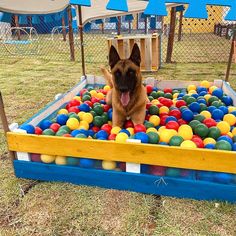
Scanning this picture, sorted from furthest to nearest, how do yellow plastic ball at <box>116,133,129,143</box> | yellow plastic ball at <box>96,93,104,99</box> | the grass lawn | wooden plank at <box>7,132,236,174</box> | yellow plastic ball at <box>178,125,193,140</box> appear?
yellow plastic ball at <box>96,93,104,99</box>, yellow plastic ball at <box>178,125,193,140</box>, yellow plastic ball at <box>116,133,129,143</box>, wooden plank at <box>7,132,236,174</box>, the grass lawn

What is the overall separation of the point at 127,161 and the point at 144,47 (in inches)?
213

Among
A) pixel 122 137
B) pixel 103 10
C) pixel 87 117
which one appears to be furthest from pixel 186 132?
pixel 103 10

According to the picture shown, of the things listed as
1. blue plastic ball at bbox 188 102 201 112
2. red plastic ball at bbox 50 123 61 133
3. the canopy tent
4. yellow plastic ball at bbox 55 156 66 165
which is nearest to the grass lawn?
yellow plastic ball at bbox 55 156 66 165

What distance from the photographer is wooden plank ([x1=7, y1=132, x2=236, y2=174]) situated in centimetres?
230

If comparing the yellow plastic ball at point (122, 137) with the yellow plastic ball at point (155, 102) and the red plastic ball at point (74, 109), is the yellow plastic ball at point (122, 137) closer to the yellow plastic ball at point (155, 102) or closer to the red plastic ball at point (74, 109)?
the red plastic ball at point (74, 109)

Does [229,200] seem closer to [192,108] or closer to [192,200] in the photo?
[192,200]

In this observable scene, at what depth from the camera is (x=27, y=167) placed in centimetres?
274

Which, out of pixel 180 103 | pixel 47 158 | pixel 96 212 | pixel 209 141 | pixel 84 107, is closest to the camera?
pixel 96 212

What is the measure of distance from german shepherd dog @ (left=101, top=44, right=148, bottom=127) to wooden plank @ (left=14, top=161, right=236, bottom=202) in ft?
3.06

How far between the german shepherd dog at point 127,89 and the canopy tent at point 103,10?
898 millimetres

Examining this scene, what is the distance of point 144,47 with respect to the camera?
736cm

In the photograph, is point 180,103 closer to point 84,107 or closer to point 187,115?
point 187,115

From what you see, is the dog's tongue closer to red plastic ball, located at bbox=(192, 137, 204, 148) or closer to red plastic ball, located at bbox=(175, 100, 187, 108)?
red plastic ball, located at bbox=(192, 137, 204, 148)

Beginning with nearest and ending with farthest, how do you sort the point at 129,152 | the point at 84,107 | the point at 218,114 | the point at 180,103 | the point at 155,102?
the point at 129,152
the point at 218,114
the point at 84,107
the point at 180,103
the point at 155,102
